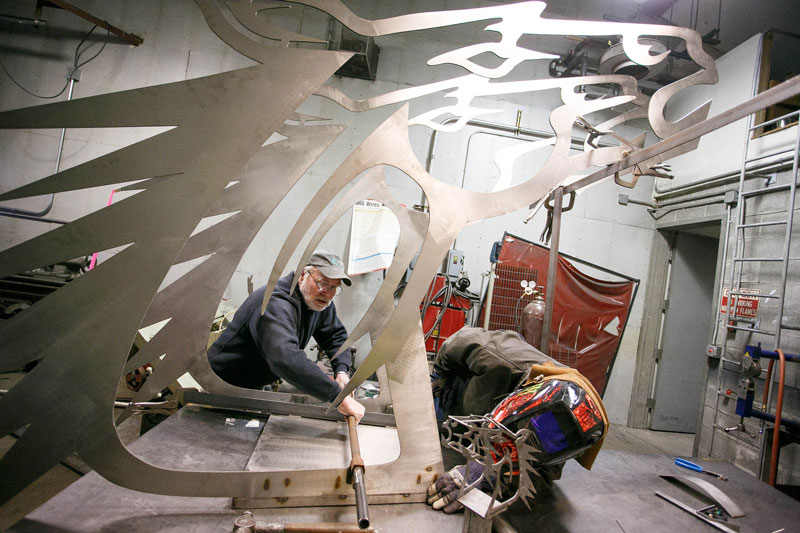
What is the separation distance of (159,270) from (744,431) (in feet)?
13.9

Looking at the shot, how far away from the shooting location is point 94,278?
3.29 ft

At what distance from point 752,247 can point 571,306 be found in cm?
166

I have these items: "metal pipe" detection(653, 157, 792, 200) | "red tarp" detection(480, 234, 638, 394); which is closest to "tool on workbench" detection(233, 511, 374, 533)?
"red tarp" detection(480, 234, 638, 394)

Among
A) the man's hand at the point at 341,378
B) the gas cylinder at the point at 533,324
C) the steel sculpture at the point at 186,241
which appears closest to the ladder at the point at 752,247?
the gas cylinder at the point at 533,324

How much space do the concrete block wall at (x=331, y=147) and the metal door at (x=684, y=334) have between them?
0.40 meters

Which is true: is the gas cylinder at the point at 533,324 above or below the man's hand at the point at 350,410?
above

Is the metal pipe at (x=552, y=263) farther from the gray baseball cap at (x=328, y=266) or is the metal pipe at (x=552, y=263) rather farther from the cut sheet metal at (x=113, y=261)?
the cut sheet metal at (x=113, y=261)

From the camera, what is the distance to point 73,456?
2.54 meters

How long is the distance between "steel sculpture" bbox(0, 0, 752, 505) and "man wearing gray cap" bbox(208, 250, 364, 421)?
1.18 feet

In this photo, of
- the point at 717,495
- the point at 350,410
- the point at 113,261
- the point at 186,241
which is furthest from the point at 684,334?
the point at 113,261

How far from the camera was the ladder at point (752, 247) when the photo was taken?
301 cm

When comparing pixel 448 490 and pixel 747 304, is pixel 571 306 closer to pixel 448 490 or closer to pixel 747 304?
pixel 747 304

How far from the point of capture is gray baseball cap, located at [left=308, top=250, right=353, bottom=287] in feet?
6.47

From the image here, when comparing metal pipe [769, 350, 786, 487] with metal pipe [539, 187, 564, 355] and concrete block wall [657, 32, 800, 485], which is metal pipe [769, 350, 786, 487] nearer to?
concrete block wall [657, 32, 800, 485]
